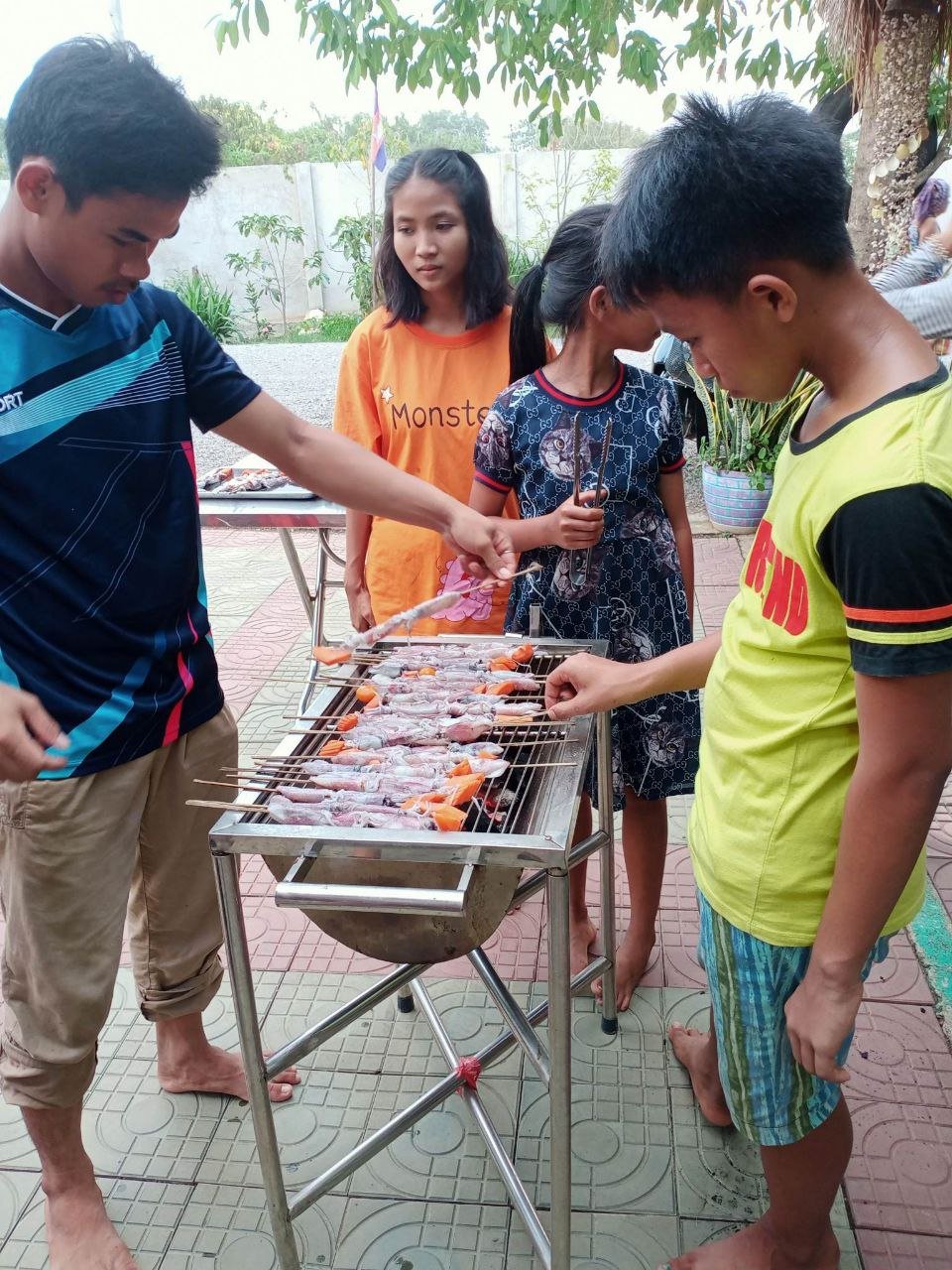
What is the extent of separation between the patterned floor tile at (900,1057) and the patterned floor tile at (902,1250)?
36 centimetres

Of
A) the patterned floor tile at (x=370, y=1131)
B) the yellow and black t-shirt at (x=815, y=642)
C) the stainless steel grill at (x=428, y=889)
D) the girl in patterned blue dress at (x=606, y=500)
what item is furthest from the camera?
the girl in patterned blue dress at (x=606, y=500)

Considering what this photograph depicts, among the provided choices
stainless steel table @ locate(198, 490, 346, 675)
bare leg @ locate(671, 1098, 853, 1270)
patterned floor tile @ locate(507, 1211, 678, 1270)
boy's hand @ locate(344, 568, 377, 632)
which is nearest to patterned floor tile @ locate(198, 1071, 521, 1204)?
patterned floor tile @ locate(507, 1211, 678, 1270)

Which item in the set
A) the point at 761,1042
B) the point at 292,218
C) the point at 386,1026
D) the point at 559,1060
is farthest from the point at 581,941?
the point at 292,218

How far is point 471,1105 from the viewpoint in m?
2.16

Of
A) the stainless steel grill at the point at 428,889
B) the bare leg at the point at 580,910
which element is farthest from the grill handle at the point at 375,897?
the bare leg at the point at 580,910

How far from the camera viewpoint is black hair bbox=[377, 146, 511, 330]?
2.65 meters

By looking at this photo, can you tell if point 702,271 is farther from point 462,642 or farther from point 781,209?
point 462,642

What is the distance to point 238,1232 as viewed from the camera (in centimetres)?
204

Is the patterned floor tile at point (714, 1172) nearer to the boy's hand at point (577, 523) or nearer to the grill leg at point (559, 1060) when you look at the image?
the grill leg at point (559, 1060)

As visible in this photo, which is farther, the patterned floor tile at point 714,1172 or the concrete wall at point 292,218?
the concrete wall at point 292,218

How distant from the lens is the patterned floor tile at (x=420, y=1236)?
1949 millimetres

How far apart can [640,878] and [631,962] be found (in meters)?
0.26

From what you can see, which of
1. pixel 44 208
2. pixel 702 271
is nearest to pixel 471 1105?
pixel 702 271

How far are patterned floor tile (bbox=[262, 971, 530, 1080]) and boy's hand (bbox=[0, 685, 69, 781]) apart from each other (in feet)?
4.55
